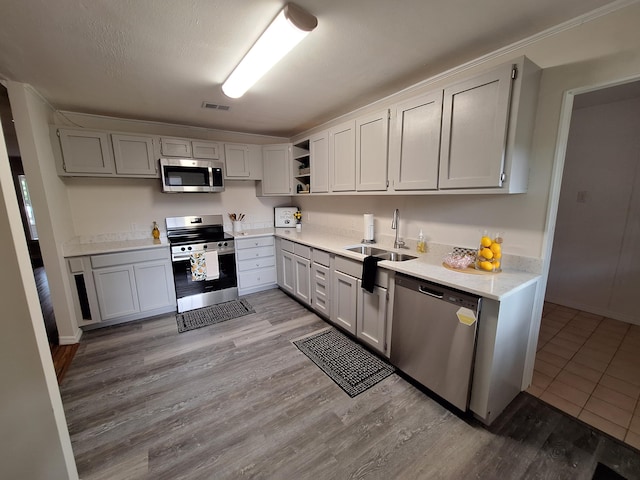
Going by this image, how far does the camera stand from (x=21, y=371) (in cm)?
104

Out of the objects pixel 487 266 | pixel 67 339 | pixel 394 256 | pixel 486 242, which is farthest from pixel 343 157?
pixel 67 339

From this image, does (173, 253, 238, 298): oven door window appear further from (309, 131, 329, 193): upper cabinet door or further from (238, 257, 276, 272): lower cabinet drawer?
(309, 131, 329, 193): upper cabinet door

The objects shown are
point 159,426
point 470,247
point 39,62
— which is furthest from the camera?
point 470,247

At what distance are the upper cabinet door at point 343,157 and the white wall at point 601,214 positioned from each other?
108 inches

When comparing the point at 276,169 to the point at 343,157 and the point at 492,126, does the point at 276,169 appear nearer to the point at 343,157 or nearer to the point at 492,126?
the point at 343,157

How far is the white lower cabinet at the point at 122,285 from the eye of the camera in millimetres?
2814

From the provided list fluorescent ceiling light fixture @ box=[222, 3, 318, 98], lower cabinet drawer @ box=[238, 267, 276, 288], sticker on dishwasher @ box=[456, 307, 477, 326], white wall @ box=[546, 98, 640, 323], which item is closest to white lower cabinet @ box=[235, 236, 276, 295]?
lower cabinet drawer @ box=[238, 267, 276, 288]

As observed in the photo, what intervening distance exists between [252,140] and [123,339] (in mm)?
3192

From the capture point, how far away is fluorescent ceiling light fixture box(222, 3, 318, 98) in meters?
1.43

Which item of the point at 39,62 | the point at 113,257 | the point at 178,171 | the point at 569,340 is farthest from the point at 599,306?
the point at 39,62

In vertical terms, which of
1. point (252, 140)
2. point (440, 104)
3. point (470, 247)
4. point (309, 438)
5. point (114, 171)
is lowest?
point (309, 438)

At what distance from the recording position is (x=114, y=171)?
10.0ft

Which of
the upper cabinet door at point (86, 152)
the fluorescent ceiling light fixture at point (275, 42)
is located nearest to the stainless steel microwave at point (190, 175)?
the upper cabinet door at point (86, 152)

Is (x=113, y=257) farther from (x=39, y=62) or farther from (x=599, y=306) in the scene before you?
(x=599, y=306)
